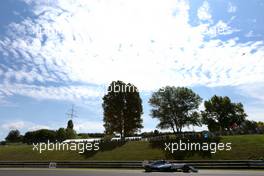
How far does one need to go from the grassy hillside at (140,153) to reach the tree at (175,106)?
3098 cm

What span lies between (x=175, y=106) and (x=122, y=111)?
19.2 meters

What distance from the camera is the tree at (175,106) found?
89562 millimetres

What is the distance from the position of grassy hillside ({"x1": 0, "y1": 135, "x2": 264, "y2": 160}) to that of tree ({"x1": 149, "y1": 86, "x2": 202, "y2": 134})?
30977 millimetres

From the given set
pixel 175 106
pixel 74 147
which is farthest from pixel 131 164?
pixel 175 106

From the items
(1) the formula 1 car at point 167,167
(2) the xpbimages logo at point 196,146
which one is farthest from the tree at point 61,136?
(1) the formula 1 car at point 167,167

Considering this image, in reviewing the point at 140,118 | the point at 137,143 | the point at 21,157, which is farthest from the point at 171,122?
the point at 21,157

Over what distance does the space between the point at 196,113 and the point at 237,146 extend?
4272cm

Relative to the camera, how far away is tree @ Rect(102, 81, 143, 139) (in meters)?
74.9

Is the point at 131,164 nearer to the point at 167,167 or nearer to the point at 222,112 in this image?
the point at 167,167

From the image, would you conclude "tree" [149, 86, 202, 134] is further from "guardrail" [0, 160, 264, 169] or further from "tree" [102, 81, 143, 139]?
"guardrail" [0, 160, 264, 169]

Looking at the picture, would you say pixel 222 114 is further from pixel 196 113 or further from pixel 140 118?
pixel 140 118

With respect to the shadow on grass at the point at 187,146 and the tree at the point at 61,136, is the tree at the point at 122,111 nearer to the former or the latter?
the shadow on grass at the point at 187,146

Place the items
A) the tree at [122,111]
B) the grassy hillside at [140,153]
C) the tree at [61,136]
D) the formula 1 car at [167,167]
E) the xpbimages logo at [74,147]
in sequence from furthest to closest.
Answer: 1. the tree at [61,136]
2. the tree at [122,111]
3. the xpbimages logo at [74,147]
4. the grassy hillside at [140,153]
5. the formula 1 car at [167,167]

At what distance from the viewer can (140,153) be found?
5188cm
